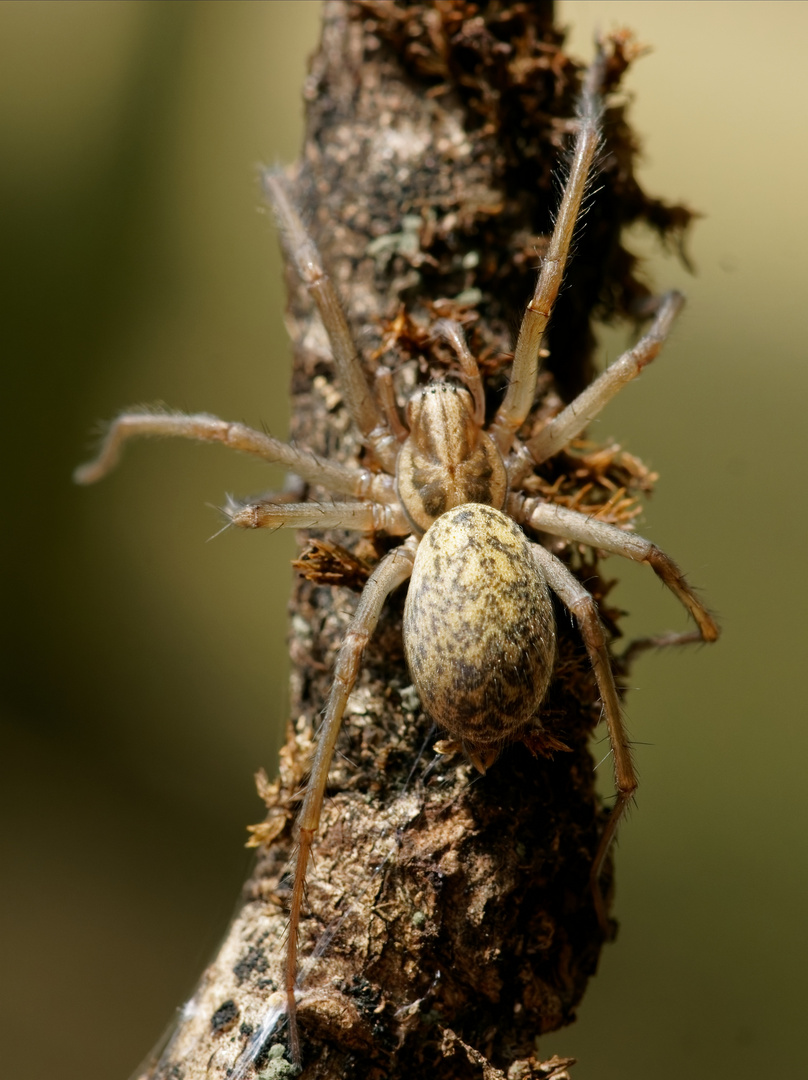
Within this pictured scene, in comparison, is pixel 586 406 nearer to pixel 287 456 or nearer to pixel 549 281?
pixel 549 281

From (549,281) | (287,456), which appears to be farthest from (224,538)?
(549,281)

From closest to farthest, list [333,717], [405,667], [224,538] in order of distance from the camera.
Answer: [333,717] → [405,667] → [224,538]

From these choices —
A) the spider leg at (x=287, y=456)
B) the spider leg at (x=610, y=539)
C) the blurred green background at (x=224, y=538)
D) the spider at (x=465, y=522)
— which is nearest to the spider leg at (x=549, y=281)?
the spider at (x=465, y=522)

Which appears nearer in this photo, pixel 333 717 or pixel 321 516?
pixel 333 717

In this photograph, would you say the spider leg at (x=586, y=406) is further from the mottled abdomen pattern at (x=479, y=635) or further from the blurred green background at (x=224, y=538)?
the blurred green background at (x=224, y=538)

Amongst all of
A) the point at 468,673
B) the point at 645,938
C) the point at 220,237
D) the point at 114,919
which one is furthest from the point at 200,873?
the point at 220,237

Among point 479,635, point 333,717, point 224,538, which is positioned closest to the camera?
point 479,635
